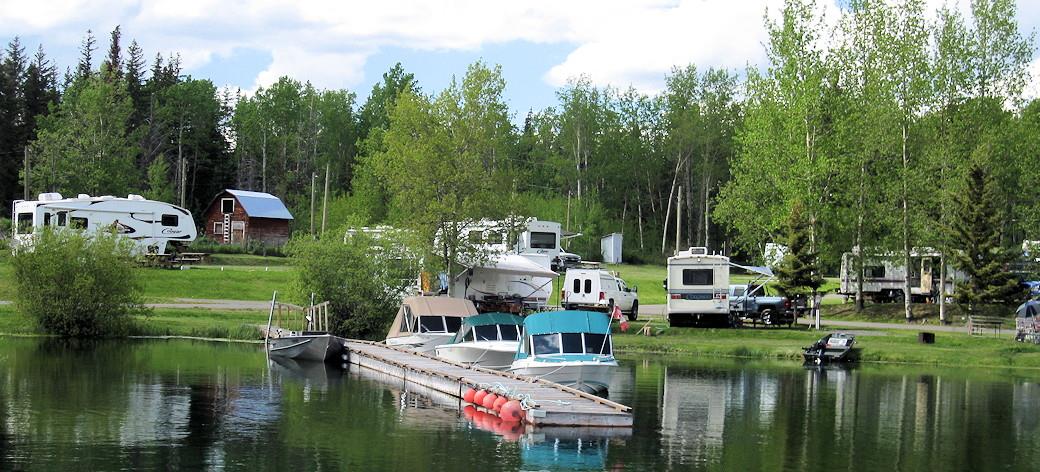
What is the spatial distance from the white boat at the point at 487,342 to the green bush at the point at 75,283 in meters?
15.8

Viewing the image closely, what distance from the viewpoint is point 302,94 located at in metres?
116

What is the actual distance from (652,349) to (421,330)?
10.5m

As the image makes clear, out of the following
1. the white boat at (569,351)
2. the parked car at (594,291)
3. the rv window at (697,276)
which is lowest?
the white boat at (569,351)

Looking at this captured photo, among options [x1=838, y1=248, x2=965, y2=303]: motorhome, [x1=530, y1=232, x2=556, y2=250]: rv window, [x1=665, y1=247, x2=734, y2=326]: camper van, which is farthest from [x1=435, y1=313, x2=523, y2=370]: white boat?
[x1=530, y1=232, x2=556, y2=250]: rv window

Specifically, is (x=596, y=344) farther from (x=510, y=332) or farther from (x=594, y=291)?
(x=594, y=291)

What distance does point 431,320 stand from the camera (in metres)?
45.9

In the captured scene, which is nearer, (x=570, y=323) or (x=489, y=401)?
(x=489, y=401)

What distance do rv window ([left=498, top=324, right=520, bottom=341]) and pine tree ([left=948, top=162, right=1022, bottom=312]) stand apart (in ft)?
92.0

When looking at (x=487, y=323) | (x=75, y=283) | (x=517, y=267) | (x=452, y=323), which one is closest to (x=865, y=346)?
(x=517, y=267)

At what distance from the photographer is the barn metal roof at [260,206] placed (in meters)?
88.6

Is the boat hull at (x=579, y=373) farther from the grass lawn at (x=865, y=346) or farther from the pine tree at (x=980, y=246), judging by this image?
the pine tree at (x=980, y=246)

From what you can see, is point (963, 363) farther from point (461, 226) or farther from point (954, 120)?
point (461, 226)

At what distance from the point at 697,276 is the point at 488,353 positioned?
17.2 metres

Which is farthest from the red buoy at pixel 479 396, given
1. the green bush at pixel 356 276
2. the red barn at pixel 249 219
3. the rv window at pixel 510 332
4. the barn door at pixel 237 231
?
the barn door at pixel 237 231
